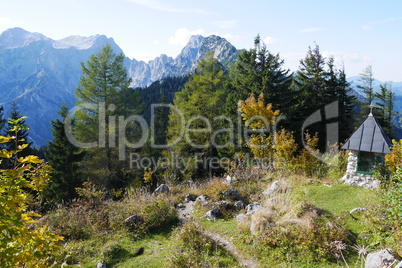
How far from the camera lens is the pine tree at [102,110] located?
2031cm

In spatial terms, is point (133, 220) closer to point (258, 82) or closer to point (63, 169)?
point (258, 82)

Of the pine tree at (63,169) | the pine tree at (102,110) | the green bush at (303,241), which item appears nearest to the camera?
the green bush at (303,241)

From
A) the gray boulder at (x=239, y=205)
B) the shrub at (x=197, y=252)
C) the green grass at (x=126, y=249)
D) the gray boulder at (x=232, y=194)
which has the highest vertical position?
the gray boulder at (x=232, y=194)

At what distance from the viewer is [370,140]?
31.5ft

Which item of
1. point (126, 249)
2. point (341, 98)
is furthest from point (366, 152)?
point (341, 98)

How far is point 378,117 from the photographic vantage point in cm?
2541

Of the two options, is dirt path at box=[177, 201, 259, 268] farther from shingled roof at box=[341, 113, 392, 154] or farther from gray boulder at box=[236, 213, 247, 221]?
shingled roof at box=[341, 113, 392, 154]

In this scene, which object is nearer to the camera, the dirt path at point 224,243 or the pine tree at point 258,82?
the dirt path at point 224,243

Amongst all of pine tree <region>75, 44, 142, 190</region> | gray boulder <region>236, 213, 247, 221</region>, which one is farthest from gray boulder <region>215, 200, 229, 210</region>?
pine tree <region>75, 44, 142, 190</region>

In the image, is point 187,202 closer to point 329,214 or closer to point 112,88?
point 329,214

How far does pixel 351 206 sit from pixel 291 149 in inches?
180

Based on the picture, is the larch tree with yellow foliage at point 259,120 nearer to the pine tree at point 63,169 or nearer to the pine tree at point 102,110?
the pine tree at point 102,110

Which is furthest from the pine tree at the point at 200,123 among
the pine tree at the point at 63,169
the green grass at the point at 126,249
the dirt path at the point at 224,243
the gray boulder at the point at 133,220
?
the green grass at the point at 126,249

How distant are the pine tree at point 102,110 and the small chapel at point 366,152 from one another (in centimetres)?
1639
